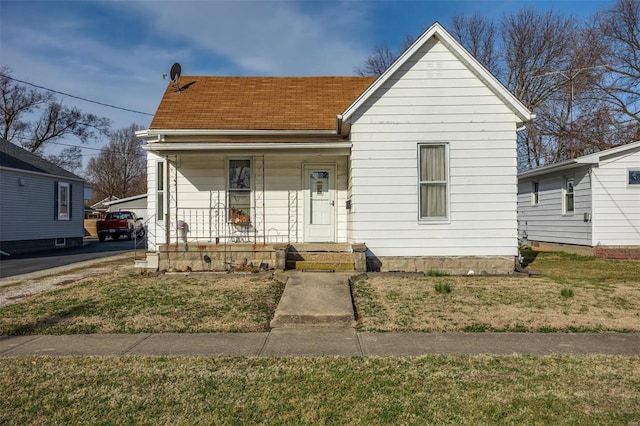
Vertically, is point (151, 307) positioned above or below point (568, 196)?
below

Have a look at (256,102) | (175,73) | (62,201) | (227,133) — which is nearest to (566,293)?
(227,133)

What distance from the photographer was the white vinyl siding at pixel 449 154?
10.0m

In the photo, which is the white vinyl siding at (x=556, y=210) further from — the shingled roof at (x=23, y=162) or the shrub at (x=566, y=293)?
the shingled roof at (x=23, y=162)

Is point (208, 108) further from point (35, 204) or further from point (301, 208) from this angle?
point (35, 204)

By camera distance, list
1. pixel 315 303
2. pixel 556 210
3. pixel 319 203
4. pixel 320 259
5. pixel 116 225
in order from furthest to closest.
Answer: pixel 116 225 → pixel 556 210 → pixel 319 203 → pixel 320 259 → pixel 315 303

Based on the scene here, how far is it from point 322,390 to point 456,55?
867 centimetres

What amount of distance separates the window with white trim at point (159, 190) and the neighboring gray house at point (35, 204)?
36.6 feet

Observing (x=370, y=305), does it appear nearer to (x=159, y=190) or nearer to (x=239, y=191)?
(x=239, y=191)

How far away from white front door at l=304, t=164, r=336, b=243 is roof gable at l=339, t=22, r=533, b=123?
2.06 metres

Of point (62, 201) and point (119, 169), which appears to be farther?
point (119, 169)

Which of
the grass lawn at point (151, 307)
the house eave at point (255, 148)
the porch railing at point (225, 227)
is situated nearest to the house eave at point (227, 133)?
the house eave at point (255, 148)

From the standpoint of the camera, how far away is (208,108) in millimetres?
12398

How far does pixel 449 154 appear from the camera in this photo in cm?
1008

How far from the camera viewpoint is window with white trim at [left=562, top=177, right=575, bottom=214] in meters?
15.1
